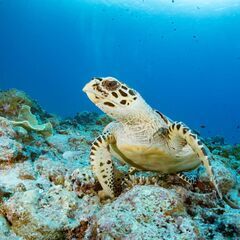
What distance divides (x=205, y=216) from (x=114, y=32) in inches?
4471

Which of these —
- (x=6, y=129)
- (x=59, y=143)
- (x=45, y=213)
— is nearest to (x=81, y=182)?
(x=45, y=213)

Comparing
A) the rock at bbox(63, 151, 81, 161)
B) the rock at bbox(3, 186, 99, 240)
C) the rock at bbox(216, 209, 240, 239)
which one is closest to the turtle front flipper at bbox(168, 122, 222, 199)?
the rock at bbox(216, 209, 240, 239)

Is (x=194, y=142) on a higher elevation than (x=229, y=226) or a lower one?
higher

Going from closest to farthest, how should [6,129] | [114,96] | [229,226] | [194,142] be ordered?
[229,226] → [194,142] → [114,96] → [6,129]

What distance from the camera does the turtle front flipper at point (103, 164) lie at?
336 cm

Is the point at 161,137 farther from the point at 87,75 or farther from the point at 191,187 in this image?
the point at 87,75

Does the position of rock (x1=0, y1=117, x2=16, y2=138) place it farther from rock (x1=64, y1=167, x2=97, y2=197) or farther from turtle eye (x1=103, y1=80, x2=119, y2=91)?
turtle eye (x1=103, y1=80, x2=119, y2=91)

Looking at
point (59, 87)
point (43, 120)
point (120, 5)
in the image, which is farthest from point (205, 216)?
point (59, 87)

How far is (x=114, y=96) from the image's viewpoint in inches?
140

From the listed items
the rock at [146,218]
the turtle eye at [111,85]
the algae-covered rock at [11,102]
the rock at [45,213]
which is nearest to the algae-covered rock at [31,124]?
the algae-covered rock at [11,102]

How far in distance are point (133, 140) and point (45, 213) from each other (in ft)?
3.96

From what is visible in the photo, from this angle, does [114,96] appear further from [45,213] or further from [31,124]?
[31,124]

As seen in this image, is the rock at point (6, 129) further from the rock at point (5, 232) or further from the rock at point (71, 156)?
the rock at point (5, 232)

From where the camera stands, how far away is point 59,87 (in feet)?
454
